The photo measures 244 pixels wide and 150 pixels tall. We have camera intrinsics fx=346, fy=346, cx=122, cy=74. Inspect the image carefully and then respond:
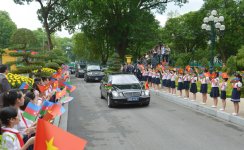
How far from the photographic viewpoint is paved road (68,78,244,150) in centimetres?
840

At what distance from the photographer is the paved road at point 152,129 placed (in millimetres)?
8398

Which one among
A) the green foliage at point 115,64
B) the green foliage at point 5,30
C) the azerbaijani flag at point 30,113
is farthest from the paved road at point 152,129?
the green foliage at point 5,30

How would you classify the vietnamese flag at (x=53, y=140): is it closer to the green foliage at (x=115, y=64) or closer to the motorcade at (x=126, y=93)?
the motorcade at (x=126, y=93)

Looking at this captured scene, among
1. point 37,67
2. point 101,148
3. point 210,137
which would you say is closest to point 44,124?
point 101,148

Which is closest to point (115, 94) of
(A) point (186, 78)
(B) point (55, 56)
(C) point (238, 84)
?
(A) point (186, 78)

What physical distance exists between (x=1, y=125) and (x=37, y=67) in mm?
15150

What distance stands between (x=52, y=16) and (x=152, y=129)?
126 ft

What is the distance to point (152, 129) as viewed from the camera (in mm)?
10266

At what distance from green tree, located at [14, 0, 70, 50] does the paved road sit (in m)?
32.0

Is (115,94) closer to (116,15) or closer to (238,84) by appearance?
(238,84)

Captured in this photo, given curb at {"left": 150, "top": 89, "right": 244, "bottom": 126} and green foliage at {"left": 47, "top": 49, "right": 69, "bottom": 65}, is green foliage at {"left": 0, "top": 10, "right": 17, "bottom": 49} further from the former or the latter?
curb at {"left": 150, "top": 89, "right": 244, "bottom": 126}

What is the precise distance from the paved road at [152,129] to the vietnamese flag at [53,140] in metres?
4.32

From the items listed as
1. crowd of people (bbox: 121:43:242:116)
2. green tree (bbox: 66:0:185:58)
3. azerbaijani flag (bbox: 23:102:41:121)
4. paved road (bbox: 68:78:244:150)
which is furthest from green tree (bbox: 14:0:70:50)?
azerbaijani flag (bbox: 23:102:41:121)

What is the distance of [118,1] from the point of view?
121ft
